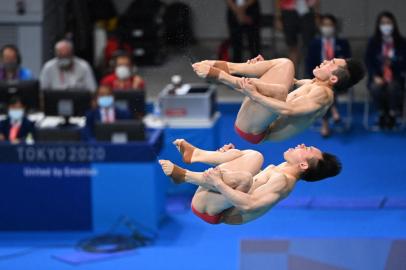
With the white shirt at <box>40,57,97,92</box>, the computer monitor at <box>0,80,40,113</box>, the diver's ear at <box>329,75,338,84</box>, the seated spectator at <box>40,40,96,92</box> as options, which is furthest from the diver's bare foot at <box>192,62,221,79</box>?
the computer monitor at <box>0,80,40,113</box>

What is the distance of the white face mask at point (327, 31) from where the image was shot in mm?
6832

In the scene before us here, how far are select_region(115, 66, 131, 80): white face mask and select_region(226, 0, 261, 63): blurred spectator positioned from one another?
207cm

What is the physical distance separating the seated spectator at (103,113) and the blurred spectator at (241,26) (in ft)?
8.11

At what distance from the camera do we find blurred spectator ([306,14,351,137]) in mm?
6570

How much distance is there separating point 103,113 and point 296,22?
3.34 meters

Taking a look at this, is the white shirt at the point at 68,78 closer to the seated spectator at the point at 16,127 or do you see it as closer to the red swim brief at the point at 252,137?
the seated spectator at the point at 16,127

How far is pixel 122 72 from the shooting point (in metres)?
8.67

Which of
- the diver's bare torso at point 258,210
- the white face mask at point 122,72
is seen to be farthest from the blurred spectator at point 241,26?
the white face mask at point 122,72

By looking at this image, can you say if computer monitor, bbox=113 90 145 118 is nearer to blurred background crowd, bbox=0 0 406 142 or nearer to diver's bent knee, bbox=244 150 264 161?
blurred background crowd, bbox=0 0 406 142

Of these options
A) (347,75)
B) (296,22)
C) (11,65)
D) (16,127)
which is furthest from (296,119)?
(11,65)

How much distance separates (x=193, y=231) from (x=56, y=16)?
4.79m

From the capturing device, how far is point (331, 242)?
9359 mm

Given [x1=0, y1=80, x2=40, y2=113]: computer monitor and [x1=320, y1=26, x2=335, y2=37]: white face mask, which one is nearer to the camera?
[x1=320, y1=26, x2=335, y2=37]: white face mask

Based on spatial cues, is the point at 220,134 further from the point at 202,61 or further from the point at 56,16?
the point at 202,61
